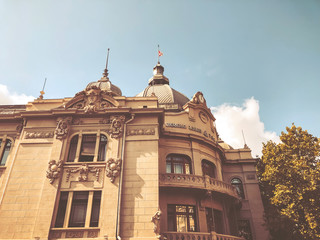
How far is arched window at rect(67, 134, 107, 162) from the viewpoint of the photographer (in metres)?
17.9

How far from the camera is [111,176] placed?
16484 millimetres

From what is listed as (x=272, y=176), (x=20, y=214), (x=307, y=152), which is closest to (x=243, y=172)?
(x=272, y=176)

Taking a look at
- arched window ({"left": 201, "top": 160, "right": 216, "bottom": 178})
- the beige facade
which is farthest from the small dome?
arched window ({"left": 201, "top": 160, "right": 216, "bottom": 178})

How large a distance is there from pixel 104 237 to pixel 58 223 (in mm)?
3413

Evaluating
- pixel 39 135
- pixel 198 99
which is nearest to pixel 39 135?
pixel 39 135

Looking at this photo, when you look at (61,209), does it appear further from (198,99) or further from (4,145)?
(198,99)

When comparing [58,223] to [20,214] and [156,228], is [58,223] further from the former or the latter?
[156,228]

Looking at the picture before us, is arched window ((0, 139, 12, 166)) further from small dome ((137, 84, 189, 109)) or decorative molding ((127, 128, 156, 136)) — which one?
small dome ((137, 84, 189, 109))

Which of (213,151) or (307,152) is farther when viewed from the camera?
(213,151)

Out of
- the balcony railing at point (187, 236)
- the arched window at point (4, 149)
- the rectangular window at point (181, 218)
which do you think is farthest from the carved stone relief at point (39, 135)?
the balcony railing at point (187, 236)

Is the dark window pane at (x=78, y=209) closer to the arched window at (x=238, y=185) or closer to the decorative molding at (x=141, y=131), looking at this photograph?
the decorative molding at (x=141, y=131)

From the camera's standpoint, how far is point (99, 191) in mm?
16375

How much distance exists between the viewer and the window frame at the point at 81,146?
17792 millimetres

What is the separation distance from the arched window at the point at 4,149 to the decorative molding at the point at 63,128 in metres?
4.63
